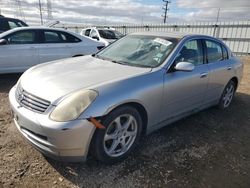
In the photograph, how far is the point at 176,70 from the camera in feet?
11.1

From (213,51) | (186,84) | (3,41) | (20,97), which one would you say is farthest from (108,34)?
(20,97)

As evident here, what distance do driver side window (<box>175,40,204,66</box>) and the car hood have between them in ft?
2.42

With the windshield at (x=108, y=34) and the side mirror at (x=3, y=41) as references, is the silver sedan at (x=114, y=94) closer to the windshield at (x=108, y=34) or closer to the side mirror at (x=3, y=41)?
the side mirror at (x=3, y=41)

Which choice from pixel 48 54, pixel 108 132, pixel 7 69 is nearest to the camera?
pixel 108 132

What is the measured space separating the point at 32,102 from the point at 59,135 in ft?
1.88

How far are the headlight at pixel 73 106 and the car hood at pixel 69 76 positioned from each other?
112mm

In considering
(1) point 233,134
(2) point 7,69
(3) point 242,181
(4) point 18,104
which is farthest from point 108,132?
(2) point 7,69

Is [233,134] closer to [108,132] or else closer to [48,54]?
[108,132]

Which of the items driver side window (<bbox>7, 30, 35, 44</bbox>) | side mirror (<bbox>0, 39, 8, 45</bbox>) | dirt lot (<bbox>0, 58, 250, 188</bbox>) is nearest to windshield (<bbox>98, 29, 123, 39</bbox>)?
driver side window (<bbox>7, 30, 35, 44</bbox>)

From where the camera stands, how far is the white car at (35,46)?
6.22 m

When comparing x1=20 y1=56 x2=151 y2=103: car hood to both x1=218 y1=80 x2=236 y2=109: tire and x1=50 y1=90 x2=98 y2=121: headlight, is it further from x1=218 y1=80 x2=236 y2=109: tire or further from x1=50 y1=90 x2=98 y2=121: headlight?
x1=218 y1=80 x2=236 y2=109: tire

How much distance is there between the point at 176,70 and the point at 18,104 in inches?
83.1

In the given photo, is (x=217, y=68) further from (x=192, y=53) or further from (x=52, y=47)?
(x=52, y=47)

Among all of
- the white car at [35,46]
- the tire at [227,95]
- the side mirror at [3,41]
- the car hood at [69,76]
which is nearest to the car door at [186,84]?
the car hood at [69,76]
